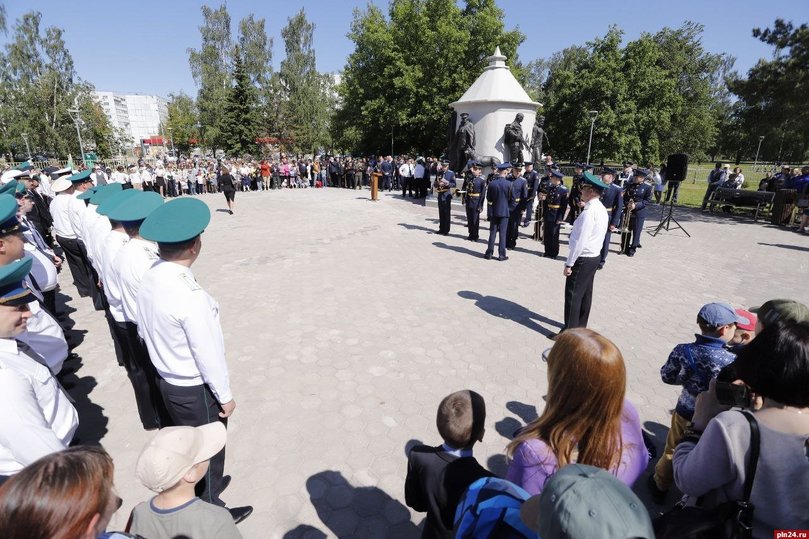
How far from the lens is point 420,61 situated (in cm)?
3319

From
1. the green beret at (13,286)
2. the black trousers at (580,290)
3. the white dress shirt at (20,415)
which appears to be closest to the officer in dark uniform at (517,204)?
the black trousers at (580,290)

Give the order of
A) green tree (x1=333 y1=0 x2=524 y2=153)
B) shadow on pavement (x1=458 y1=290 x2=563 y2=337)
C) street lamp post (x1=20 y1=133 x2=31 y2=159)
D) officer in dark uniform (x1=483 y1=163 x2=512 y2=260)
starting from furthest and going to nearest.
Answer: street lamp post (x1=20 y1=133 x2=31 y2=159), green tree (x1=333 y1=0 x2=524 y2=153), officer in dark uniform (x1=483 y1=163 x2=512 y2=260), shadow on pavement (x1=458 y1=290 x2=563 y2=337)

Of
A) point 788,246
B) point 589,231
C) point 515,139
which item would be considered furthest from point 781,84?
point 589,231

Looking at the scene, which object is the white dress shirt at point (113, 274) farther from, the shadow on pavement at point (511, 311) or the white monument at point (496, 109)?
the white monument at point (496, 109)

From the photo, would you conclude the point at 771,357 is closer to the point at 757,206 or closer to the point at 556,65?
the point at 757,206

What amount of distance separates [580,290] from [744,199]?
15860 millimetres

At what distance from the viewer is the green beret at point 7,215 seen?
11.0ft

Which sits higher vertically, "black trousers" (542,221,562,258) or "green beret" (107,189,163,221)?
"green beret" (107,189,163,221)

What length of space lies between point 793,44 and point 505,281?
14941mm

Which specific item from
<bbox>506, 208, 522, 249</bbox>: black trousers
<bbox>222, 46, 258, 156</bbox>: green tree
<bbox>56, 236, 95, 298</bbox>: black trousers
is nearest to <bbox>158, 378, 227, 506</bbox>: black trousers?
<bbox>56, 236, 95, 298</bbox>: black trousers

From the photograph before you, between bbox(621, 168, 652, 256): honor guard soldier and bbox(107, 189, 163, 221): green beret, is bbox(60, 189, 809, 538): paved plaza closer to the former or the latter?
bbox(621, 168, 652, 256): honor guard soldier

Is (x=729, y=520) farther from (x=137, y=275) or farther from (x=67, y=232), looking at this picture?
(x=67, y=232)

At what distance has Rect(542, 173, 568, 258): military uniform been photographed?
953cm

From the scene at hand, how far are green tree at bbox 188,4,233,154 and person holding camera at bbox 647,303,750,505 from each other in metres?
50.7
